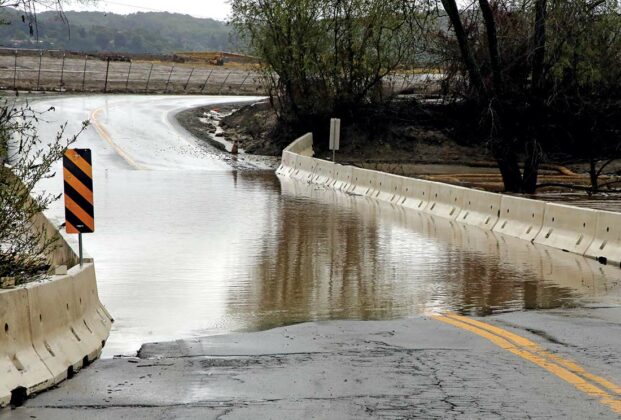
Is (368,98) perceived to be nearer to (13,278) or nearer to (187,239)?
(187,239)

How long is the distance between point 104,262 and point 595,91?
1057 inches

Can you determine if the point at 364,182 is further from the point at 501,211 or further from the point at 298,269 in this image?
the point at 298,269

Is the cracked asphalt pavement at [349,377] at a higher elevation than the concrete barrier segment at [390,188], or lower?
higher

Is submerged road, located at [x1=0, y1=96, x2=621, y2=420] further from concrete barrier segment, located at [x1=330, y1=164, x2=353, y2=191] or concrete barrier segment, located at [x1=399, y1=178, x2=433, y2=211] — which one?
concrete barrier segment, located at [x1=330, y1=164, x2=353, y2=191]

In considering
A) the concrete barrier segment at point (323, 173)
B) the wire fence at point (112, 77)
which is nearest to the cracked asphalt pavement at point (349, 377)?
the concrete barrier segment at point (323, 173)

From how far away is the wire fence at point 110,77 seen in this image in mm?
77312

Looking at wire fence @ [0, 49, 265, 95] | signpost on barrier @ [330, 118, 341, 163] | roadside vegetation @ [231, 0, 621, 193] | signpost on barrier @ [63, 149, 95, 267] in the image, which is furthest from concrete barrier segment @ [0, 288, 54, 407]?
wire fence @ [0, 49, 265, 95]

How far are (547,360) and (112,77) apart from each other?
8019cm

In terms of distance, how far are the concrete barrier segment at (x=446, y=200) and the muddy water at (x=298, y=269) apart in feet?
1.66

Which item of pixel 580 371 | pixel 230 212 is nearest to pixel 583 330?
pixel 580 371

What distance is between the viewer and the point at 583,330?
1127cm

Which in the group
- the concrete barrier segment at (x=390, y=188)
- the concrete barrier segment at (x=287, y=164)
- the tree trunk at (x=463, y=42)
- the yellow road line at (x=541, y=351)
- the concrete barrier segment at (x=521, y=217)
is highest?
the tree trunk at (x=463, y=42)

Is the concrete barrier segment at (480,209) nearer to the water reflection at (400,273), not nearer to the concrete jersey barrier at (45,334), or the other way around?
the water reflection at (400,273)

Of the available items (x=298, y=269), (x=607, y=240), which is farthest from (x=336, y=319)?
(x=607, y=240)
